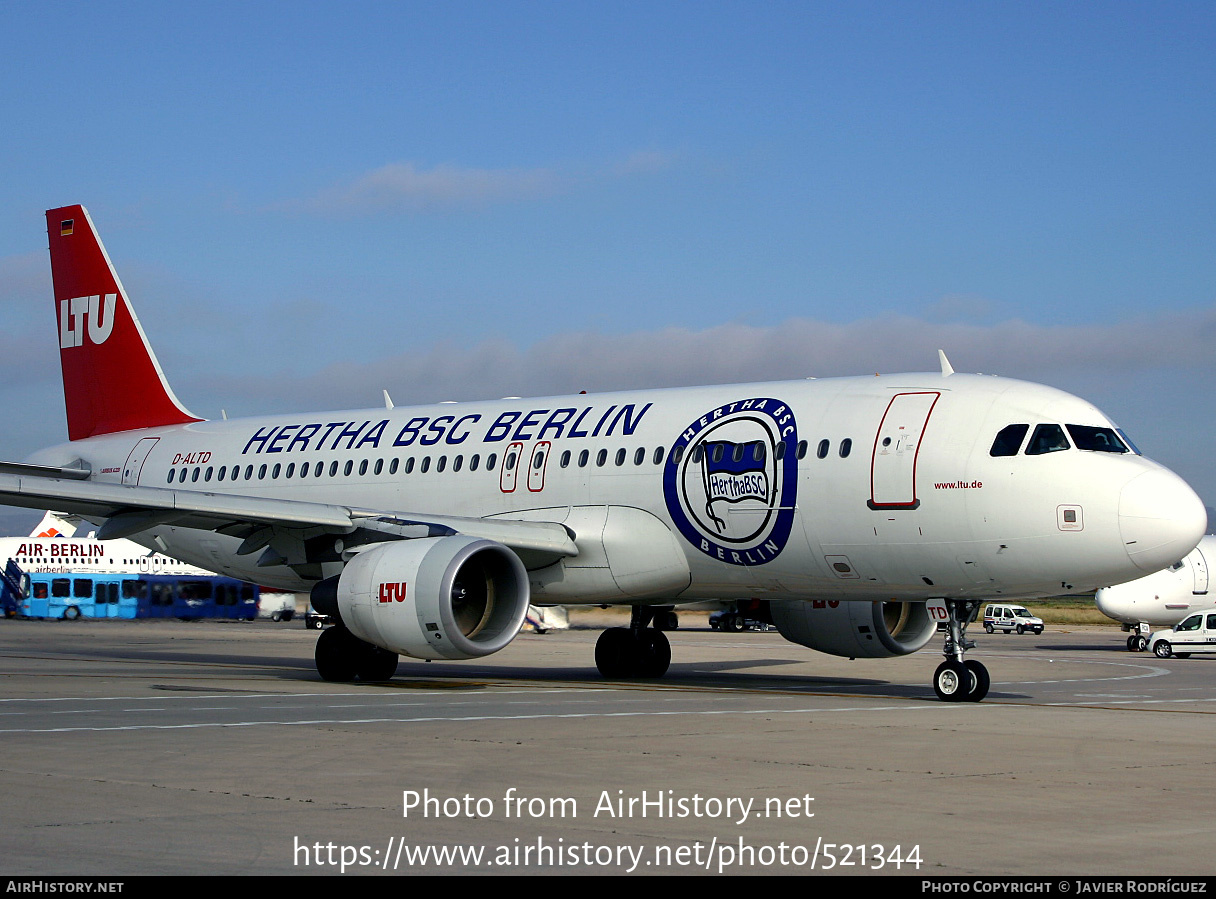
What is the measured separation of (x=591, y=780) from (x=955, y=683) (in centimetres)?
984

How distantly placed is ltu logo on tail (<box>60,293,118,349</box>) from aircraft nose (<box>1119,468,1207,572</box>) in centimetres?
2198

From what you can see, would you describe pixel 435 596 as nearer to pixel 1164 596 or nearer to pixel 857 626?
pixel 857 626

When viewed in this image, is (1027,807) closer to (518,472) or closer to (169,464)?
(518,472)

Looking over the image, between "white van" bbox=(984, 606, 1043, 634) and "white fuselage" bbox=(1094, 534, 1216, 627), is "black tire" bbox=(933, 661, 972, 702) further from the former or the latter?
"white van" bbox=(984, 606, 1043, 634)

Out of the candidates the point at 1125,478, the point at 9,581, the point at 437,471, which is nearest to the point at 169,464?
the point at 437,471

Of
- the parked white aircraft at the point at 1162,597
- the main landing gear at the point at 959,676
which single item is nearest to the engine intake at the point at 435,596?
the main landing gear at the point at 959,676

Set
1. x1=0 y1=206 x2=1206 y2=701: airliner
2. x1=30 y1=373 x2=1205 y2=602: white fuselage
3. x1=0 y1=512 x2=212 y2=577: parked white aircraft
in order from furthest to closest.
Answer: x1=0 y1=512 x2=212 y2=577: parked white aircraft
x1=0 y1=206 x2=1206 y2=701: airliner
x1=30 y1=373 x2=1205 y2=602: white fuselage

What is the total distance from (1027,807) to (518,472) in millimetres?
14992

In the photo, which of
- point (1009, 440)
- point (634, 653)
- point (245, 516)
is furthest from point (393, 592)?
point (1009, 440)

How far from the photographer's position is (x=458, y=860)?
7781 millimetres

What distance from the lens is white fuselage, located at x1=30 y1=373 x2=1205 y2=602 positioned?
736 inches

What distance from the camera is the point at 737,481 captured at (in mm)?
21094

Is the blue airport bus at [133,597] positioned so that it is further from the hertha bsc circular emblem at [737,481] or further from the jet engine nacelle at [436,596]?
the hertha bsc circular emblem at [737,481]

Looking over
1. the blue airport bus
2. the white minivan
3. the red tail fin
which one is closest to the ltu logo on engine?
the red tail fin
